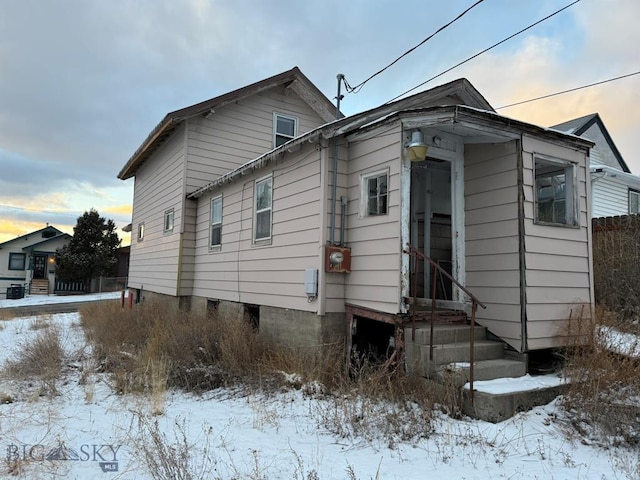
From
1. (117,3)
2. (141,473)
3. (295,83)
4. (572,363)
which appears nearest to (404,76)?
(295,83)

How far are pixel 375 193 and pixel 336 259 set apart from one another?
3.63 ft

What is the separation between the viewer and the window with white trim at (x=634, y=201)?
17438mm

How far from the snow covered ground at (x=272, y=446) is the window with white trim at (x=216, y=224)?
5435mm

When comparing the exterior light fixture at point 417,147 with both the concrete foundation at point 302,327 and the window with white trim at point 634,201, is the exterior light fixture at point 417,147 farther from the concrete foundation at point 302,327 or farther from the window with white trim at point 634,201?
the window with white trim at point 634,201

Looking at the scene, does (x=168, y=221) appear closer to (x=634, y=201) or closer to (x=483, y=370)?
(x=483, y=370)

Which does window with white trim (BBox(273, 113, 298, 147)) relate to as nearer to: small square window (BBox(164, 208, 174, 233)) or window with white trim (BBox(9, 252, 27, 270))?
small square window (BBox(164, 208, 174, 233))

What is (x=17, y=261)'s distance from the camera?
31.6 metres

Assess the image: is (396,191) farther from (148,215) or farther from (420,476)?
(148,215)

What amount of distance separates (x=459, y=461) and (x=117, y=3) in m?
12.5

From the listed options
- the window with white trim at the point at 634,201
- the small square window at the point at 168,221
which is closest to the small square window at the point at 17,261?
the small square window at the point at 168,221

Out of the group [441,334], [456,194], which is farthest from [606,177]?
[441,334]

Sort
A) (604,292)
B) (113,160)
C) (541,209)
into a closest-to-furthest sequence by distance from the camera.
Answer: (541,209)
(604,292)
(113,160)

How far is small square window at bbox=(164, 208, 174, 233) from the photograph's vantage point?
12461mm

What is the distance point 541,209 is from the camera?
243 inches
